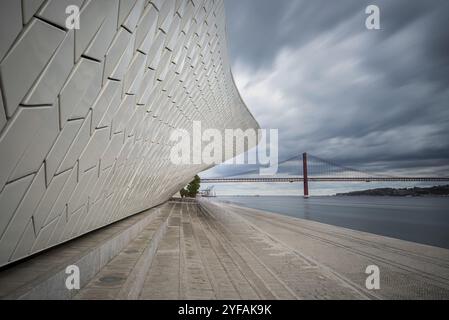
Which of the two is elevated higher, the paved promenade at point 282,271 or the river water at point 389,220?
the paved promenade at point 282,271

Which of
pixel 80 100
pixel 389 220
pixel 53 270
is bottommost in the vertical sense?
pixel 389 220

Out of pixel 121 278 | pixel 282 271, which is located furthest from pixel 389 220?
pixel 121 278

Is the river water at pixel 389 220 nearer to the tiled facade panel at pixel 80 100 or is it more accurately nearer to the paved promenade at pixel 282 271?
the paved promenade at pixel 282 271

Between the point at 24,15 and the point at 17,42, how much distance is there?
25cm

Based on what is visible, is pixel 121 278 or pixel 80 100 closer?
pixel 80 100

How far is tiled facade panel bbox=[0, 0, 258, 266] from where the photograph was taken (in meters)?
2.60

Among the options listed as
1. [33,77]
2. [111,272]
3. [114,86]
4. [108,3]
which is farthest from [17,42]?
[111,272]

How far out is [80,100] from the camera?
379 centimetres

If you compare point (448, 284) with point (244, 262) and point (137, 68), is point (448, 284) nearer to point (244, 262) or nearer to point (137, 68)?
point (244, 262)

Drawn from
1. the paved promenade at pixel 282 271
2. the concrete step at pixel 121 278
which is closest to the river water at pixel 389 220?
the paved promenade at pixel 282 271

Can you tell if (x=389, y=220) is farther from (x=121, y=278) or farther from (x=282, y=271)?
(x=121, y=278)

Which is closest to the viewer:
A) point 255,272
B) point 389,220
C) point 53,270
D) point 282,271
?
point 53,270

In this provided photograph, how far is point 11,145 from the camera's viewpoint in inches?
113

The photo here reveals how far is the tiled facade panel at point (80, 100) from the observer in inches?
102
